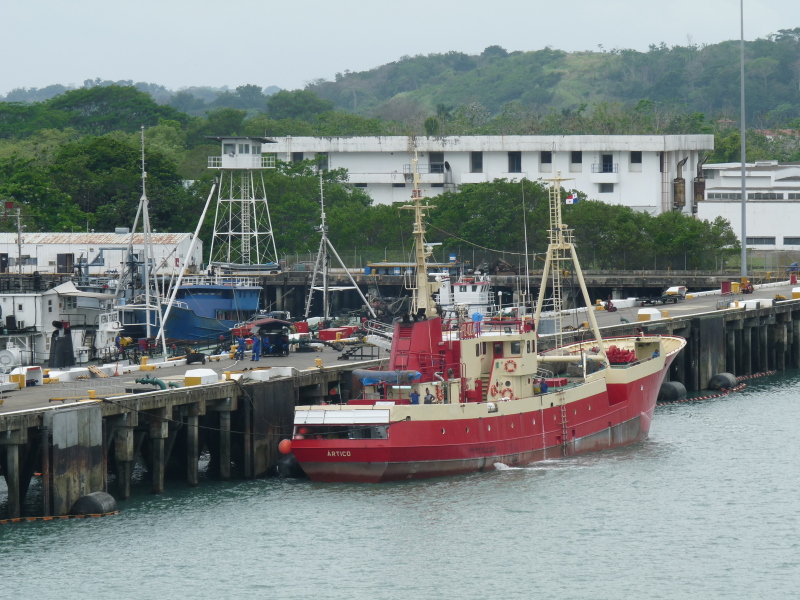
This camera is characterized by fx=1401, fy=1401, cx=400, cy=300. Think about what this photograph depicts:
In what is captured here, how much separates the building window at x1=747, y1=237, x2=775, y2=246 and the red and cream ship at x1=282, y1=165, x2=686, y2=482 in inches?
2470

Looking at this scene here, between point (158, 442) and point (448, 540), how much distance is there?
11218 millimetres

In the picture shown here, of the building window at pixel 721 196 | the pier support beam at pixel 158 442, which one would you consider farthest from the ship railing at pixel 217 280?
the building window at pixel 721 196

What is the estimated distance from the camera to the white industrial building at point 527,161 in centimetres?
12962

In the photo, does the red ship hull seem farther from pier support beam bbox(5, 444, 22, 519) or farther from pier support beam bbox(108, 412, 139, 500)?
pier support beam bbox(5, 444, 22, 519)

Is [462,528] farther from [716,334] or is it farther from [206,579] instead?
[716,334]

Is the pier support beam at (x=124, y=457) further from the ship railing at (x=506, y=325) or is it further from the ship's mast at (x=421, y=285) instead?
the ship railing at (x=506, y=325)

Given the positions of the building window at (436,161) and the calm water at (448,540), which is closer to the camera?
Answer: the calm water at (448,540)

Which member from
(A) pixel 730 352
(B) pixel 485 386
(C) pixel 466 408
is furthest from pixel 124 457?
(A) pixel 730 352

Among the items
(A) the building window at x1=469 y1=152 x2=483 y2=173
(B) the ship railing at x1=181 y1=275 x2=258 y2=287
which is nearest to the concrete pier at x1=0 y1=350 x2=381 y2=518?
(B) the ship railing at x1=181 y1=275 x2=258 y2=287

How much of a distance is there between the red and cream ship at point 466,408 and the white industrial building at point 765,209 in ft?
204

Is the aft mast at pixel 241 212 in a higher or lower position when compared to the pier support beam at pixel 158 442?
higher

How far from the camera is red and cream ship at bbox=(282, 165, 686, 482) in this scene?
4825cm

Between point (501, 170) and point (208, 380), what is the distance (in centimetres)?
8636

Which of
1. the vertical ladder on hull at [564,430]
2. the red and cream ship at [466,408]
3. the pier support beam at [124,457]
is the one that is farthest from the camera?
the vertical ladder on hull at [564,430]
